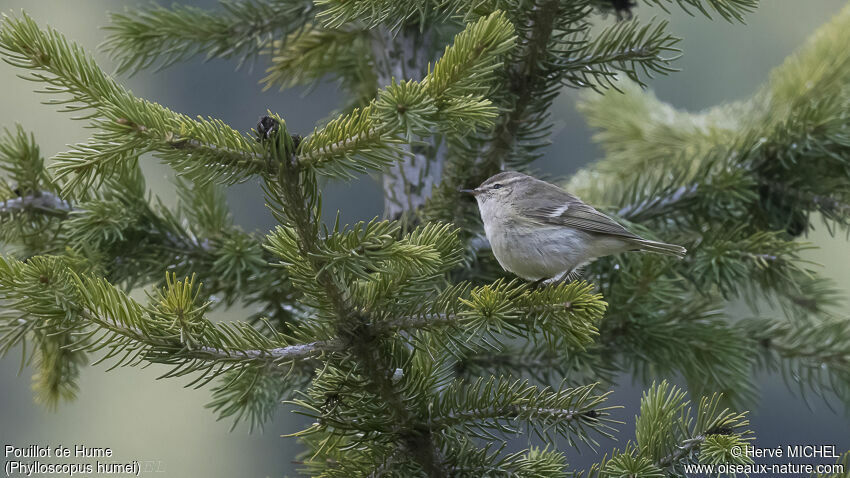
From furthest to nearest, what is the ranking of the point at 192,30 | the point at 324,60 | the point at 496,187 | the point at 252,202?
the point at 252,202 < the point at 324,60 < the point at 192,30 < the point at 496,187

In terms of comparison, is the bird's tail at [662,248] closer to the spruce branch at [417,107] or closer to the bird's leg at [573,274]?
the bird's leg at [573,274]

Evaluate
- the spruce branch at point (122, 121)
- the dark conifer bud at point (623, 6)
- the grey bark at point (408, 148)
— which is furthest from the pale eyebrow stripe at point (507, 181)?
the spruce branch at point (122, 121)

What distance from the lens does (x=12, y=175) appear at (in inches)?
88.4

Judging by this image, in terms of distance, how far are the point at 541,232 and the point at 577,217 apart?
176mm

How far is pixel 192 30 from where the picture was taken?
8.64 ft

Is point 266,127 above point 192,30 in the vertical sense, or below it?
below

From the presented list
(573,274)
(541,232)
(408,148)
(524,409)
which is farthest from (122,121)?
(573,274)

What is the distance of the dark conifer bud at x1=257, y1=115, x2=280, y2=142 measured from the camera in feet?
4.50

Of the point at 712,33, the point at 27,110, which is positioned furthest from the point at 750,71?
the point at 27,110

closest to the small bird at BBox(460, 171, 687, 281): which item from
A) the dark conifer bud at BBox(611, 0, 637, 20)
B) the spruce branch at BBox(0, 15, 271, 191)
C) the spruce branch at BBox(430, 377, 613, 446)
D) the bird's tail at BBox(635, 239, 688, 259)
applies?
the bird's tail at BBox(635, 239, 688, 259)

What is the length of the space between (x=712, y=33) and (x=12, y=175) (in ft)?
59.6

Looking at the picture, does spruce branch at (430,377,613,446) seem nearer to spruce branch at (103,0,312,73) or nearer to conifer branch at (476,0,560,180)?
conifer branch at (476,0,560,180)

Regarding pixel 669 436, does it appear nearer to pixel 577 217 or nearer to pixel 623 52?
pixel 623 52

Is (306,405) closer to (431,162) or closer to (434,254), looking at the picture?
(434,254)
